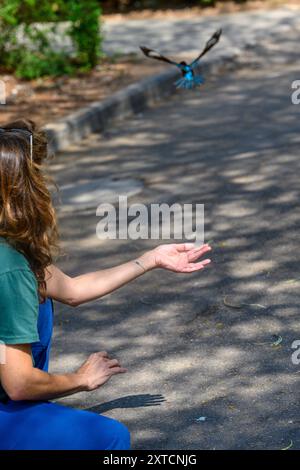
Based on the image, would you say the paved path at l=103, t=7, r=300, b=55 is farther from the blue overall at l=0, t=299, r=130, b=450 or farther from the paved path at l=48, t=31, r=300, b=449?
the blue overall at l=0, t=299, r=130, b=450

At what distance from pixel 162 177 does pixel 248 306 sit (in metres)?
2.66

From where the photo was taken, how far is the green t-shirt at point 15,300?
3172 mm

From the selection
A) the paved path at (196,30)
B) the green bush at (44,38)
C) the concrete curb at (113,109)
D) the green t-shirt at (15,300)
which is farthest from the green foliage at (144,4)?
the green t-shirt at (15,300)

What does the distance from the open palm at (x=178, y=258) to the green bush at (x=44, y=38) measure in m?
7.57

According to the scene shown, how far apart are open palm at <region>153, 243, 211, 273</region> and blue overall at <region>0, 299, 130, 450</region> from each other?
727mm

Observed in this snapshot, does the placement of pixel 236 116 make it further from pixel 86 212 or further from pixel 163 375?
pixel 163 375

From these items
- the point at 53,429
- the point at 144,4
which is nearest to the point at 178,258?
the point at 53,429

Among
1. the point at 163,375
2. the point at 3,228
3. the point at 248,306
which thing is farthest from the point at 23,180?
the point at 248,306

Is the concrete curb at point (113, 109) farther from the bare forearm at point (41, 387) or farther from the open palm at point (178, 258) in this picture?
the bare forearm at point (41, 387)

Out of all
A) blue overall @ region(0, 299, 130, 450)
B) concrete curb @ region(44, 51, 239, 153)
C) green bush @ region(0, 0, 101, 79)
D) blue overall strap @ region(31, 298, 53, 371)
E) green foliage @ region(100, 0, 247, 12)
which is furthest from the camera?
green foliage @ region(100, 0, 247, 12)

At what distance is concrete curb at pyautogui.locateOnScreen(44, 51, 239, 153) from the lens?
932 centimetres

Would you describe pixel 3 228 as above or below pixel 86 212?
above

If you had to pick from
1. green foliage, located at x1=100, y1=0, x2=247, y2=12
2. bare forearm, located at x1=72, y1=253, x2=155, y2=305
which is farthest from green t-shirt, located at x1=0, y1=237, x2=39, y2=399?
green foliage, located at x1=100, y1=0, x2=247, y2=12
